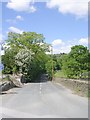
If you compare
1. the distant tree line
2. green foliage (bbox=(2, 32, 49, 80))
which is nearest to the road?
the distant tree line

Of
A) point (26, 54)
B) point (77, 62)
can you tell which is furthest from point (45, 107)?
point (26, 54)

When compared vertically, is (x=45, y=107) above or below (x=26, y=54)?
below

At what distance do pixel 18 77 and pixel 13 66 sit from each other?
9.16 meters

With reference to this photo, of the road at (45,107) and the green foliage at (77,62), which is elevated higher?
the green foliage at (77,62)

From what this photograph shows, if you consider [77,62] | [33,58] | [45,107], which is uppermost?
[33,58]

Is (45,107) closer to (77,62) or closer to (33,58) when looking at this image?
(77,62)

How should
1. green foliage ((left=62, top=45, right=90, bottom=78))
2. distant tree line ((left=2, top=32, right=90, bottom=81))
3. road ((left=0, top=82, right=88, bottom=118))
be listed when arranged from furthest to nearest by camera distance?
distant tree line ((left=2, top=32, right=90, bottom=81)) < green foliage ((left=62, top=45, right=90, bottom=78)) < road ((left=0, top=82, right=88, bottom=118))

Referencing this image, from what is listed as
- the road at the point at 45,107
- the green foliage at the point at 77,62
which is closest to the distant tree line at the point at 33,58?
the green foliage at the point at 77,62

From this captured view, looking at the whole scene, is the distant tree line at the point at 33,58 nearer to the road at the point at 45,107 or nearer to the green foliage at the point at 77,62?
the green foliage at the point at 77,62

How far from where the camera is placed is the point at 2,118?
11.5m

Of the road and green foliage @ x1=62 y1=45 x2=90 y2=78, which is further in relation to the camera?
green foliage @ x1=62 y1=45 x2=90 y2=78

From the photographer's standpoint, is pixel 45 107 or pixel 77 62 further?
pixel 77 62

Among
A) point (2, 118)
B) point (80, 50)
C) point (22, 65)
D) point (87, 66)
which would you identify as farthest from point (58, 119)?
point (22, 65)

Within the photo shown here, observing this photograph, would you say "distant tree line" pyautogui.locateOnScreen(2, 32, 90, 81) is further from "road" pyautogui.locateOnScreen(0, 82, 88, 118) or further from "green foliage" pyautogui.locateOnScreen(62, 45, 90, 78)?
"road" pyautogui.locateOnScreen(0, 82, 88, 118)
